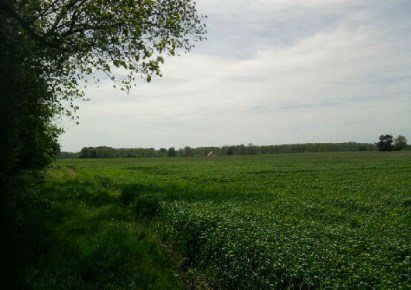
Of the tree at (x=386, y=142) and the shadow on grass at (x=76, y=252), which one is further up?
the tree at (x=386, y=142)

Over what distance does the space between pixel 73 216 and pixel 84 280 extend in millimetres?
7811

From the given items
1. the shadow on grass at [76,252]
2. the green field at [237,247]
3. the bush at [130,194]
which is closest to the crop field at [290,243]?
the green field at [237,247]

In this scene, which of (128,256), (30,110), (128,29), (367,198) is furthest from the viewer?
(367,198)

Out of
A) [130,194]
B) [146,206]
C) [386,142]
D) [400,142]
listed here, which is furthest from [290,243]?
[400,142]

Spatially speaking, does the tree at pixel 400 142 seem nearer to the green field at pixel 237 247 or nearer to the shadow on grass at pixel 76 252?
the green field at pixel 237 247

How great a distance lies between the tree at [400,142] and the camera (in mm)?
153113

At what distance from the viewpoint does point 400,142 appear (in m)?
164

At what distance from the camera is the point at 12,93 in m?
10.9

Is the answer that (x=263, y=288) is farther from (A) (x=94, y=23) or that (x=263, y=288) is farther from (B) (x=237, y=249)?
(A) (x=94, y=23)

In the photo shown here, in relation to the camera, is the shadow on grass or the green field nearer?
the green field

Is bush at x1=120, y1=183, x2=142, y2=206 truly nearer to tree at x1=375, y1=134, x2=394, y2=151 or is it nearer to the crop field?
the crop field

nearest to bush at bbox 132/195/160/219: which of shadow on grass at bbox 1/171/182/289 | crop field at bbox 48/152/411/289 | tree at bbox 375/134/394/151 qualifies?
crop field at bbox 48/152/411/289

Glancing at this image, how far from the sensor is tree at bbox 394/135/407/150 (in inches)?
6028

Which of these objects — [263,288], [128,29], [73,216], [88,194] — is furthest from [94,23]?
[263,288]
